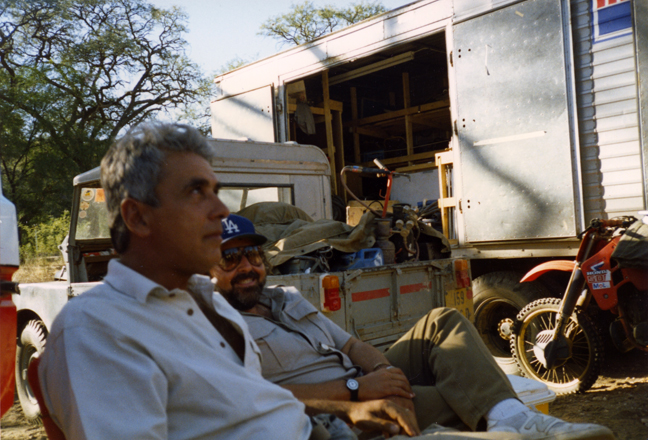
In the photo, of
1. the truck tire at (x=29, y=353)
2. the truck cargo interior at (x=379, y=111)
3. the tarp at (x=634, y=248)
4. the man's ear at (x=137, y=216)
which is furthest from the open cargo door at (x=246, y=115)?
the man's ear at (x=137, y=216)

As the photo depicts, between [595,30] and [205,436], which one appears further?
[595,30]

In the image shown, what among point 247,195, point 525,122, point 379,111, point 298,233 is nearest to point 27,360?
point 247,195

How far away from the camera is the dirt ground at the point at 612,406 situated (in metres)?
3.81

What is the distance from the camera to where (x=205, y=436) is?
1438 mm

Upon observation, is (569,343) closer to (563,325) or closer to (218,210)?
(563,325)

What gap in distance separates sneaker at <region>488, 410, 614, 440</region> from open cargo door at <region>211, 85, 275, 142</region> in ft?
18.8

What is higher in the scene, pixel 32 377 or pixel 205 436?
pixel 32 377

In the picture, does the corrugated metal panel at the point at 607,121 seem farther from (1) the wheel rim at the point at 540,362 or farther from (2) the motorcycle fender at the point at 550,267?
(1) the wheel rim at the point at 540,362

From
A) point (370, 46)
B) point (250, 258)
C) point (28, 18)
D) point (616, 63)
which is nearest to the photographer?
point (250, 258)

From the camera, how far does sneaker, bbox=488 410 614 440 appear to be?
6.28 feet

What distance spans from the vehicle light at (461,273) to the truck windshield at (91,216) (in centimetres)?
302

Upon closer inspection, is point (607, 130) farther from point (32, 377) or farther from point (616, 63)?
point (32, 377)

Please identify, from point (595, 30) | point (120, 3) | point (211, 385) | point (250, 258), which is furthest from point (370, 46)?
point (120, 3)

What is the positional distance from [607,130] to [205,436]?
4.51 meters
